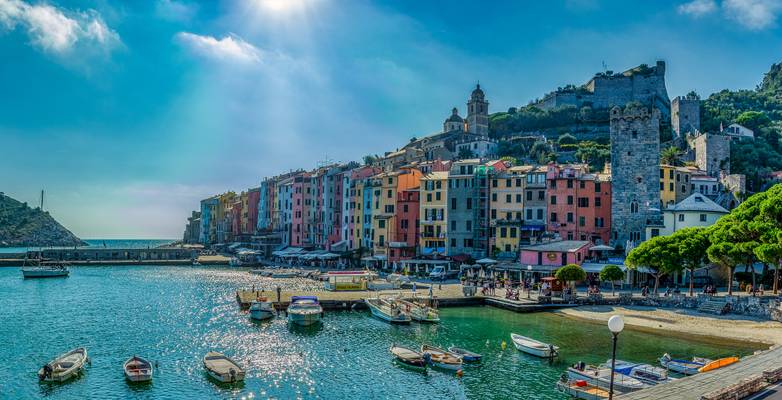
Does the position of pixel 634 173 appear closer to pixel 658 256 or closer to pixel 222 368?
pixel 658 256

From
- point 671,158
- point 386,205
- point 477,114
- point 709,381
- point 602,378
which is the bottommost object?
point 602,378

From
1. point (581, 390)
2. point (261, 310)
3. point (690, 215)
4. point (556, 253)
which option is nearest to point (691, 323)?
point (581, 390)

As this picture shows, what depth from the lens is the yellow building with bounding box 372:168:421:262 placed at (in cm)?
9131

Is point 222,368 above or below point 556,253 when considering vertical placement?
below

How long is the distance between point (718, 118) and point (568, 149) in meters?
31.9

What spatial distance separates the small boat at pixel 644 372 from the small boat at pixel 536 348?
206 inches

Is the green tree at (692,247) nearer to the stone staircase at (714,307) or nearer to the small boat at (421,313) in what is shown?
the stone staircase at (714,307)

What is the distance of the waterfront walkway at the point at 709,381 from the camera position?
22.3 meters

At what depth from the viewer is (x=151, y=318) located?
54875 mm

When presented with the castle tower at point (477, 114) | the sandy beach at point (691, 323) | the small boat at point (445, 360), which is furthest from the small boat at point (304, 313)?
the castle tower at point (477, 114)

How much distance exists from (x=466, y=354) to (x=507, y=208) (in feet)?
147

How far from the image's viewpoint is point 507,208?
8106cm

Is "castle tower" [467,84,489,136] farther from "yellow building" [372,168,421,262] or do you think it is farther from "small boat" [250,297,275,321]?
"small boat" [250,297,275,321]

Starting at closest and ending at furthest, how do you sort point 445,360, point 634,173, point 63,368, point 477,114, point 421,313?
point 63,368 < point 445,360 < point 421,313 < point 634,173 < point 477,114
